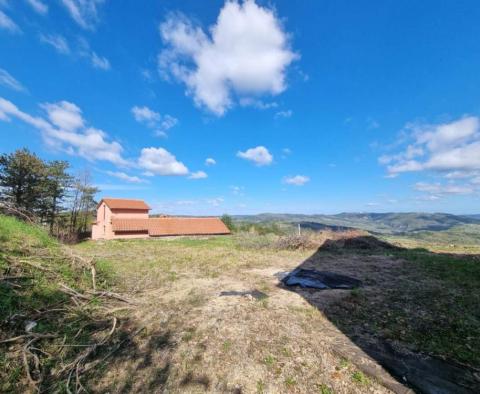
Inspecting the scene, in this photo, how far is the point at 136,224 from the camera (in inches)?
950

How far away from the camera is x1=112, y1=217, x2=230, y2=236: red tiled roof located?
932 inches

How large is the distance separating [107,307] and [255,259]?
22.0 feet

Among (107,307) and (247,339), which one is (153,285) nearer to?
(107,307)

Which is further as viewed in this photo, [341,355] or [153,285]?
[153,285]

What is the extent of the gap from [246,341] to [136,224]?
23.4m

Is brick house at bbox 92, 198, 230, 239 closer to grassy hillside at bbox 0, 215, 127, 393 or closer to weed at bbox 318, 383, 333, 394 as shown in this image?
grassy hillside at bbox 0, 215, 127, 393

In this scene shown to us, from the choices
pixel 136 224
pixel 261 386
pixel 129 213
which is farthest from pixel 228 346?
pixel 129 213

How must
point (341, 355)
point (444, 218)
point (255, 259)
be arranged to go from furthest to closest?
1. point (444, 218)
2. point (255, 259)
3. point (341, 355)

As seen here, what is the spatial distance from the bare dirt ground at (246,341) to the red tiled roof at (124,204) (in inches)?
829

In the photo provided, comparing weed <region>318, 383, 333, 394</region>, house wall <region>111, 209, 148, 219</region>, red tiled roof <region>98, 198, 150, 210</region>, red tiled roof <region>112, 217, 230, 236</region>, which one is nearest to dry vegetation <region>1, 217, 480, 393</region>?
weed <region>318, 383, 333, 394</region>

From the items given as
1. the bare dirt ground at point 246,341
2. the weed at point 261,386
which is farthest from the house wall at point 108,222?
the weed at point 261,386

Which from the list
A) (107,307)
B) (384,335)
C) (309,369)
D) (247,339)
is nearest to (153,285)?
(107,307)

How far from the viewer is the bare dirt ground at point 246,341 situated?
267 centimetres

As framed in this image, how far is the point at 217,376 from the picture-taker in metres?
2.79
